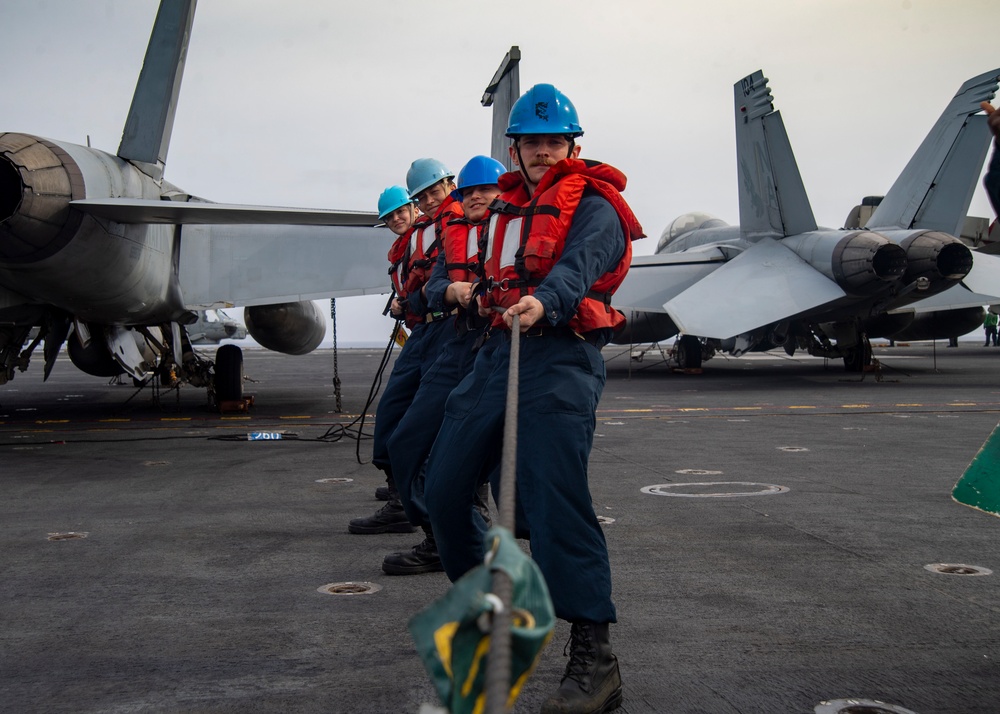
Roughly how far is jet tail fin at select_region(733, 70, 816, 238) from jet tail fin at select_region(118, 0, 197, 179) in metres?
11.8

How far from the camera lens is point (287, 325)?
14.5 m

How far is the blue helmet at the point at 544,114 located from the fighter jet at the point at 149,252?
15.2 ft

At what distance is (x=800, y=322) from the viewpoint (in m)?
19.8

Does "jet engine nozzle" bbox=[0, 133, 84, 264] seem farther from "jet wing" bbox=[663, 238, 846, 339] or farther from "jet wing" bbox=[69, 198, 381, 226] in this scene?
"jet wing" bbox=[663, 238, 846, 339]

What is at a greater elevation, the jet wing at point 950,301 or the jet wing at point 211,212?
the jet wing at point 211,212

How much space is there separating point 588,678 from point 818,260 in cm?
1594

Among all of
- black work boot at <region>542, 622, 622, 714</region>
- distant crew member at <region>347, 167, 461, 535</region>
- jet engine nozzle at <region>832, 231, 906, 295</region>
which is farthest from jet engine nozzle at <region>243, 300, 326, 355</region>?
black work boot at <region>542, 622, 622, 714</region>

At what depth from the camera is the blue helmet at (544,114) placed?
139 inches

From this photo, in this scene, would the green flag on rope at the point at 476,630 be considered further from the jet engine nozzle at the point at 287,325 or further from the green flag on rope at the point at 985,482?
the jet engine nozzle at the point at 287,325

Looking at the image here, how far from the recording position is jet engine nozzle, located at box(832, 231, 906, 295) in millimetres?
16172

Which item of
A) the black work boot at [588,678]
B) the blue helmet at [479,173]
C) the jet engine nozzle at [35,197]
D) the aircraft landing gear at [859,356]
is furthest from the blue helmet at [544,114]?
the aircraft landing gear at [859,356]

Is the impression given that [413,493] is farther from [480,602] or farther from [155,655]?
[480,602]

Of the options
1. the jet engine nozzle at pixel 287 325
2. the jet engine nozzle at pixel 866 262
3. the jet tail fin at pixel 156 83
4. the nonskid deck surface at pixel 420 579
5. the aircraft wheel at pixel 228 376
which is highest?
the jet tail fin at pixel 156 83

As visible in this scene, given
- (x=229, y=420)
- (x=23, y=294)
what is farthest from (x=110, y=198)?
(x=229, y=420)
